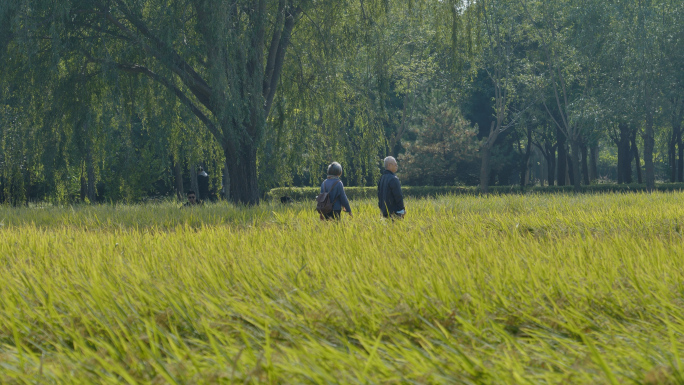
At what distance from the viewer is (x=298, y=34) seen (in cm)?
1477

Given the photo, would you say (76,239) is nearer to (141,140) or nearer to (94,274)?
(94,274)

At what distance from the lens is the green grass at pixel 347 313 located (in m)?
3.04

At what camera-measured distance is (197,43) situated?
12297mm

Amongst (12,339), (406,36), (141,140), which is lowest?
(12,339)

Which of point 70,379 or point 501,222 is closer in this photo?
point 70,379

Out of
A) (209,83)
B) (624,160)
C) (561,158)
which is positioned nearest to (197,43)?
(209,83)

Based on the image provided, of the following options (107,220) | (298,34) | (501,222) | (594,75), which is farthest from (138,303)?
(594,75)

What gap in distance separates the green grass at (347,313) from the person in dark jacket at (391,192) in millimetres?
1930

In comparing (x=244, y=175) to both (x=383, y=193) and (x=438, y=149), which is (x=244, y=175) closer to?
(x=383, y=193)

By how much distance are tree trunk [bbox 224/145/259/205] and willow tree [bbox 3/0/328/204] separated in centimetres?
2

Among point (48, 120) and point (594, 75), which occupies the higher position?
point (594, 75)

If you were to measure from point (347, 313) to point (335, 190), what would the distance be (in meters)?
4.94

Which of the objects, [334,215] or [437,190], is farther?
[437,190]

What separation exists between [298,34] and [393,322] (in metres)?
11.9
